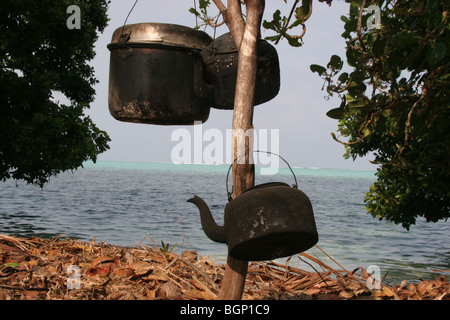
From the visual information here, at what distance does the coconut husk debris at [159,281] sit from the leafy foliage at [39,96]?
4839 mm

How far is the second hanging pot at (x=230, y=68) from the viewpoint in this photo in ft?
13.6

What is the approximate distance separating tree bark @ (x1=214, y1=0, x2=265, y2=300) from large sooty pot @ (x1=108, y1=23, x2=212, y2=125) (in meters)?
0.55

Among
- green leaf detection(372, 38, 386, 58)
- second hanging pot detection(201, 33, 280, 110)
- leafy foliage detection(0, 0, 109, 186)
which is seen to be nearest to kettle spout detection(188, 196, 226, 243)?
second hanging pot detection(201, 33, 280, 110)

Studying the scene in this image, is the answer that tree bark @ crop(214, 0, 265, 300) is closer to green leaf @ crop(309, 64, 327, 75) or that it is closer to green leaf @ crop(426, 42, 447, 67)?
green leaf @ crop(309, 64, 327, 75)

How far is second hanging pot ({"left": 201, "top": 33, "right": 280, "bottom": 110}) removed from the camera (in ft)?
13.6

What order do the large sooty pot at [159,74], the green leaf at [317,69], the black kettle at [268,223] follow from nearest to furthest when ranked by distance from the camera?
the black kettle at [268,223] → the green leaf at [317,69] → the large sooty pot at [159,74]

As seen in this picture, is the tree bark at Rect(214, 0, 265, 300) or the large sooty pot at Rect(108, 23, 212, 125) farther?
the large sooty pot at Rect(108, 23, 212, 125)

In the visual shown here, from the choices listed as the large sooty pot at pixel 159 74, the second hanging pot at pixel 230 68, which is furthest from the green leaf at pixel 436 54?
the large sooty pot at pixel 159 74

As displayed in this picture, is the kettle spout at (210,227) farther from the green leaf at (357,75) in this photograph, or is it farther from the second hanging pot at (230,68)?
the green leaf at (357,75)

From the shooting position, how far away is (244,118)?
12.4ft

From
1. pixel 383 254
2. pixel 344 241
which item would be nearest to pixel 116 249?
pixel 383 254

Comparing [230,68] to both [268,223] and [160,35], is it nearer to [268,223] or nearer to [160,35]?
[160,35]

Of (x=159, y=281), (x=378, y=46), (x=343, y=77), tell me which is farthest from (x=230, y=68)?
(x=159, y=281)
